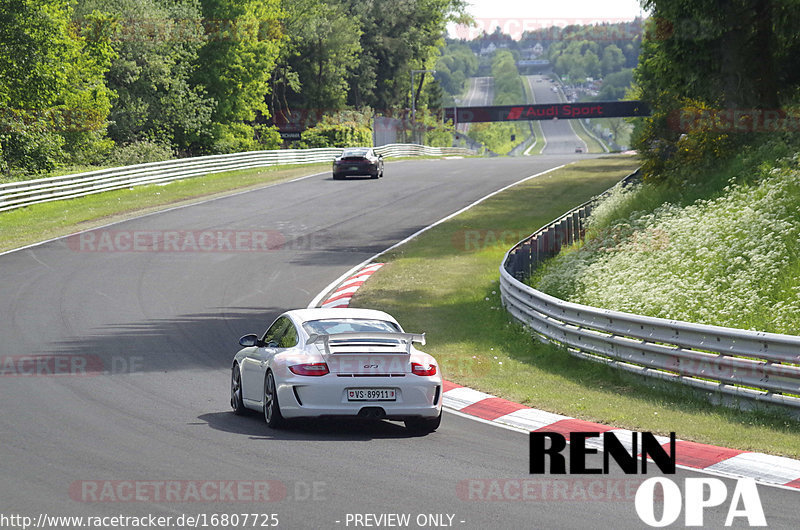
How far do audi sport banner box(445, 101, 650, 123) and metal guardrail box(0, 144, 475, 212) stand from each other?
57.7 meters

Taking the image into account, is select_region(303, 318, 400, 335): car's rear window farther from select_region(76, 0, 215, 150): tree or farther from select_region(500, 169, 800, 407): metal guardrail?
select_region(76, 0, 215, 150): tree

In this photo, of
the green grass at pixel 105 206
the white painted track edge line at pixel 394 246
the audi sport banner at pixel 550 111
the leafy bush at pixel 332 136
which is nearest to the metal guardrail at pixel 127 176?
the green grass at pixel 105 206

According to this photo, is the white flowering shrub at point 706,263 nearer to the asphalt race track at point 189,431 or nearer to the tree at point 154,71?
the asphalt race track at point 189,431

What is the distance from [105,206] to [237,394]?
25529 millimetres

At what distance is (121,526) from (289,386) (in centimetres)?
357

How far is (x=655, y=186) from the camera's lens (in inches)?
1037

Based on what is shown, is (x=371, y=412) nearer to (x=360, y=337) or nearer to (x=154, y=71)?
(x=360, y=337)

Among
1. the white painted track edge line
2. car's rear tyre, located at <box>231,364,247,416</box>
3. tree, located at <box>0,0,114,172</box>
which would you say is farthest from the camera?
tree, located at <box>0,0,114,172</box>

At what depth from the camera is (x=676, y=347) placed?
515 inches

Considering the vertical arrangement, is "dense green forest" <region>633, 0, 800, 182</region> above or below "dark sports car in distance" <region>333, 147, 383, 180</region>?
above

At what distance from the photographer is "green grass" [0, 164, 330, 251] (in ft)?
99.3

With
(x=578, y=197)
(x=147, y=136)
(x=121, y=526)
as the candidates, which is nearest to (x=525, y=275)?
(x=121, y=526)

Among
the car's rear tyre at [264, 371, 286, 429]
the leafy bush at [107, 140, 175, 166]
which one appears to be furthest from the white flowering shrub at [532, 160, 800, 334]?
the leafy bush at [107, 140, 175, 166]

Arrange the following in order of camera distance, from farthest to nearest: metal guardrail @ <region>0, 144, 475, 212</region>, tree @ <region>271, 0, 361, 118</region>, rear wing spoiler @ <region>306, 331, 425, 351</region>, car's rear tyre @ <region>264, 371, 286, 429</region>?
tree @ <region>271, 0, 361, 118</region>
metal guardrail @ <region>0, 144, 475, 212</region>
rear wing spoiler @ <region>306, 331, 425, 351</region>
car's rear tyre @ <region>264, 371, 286, 429</region>
